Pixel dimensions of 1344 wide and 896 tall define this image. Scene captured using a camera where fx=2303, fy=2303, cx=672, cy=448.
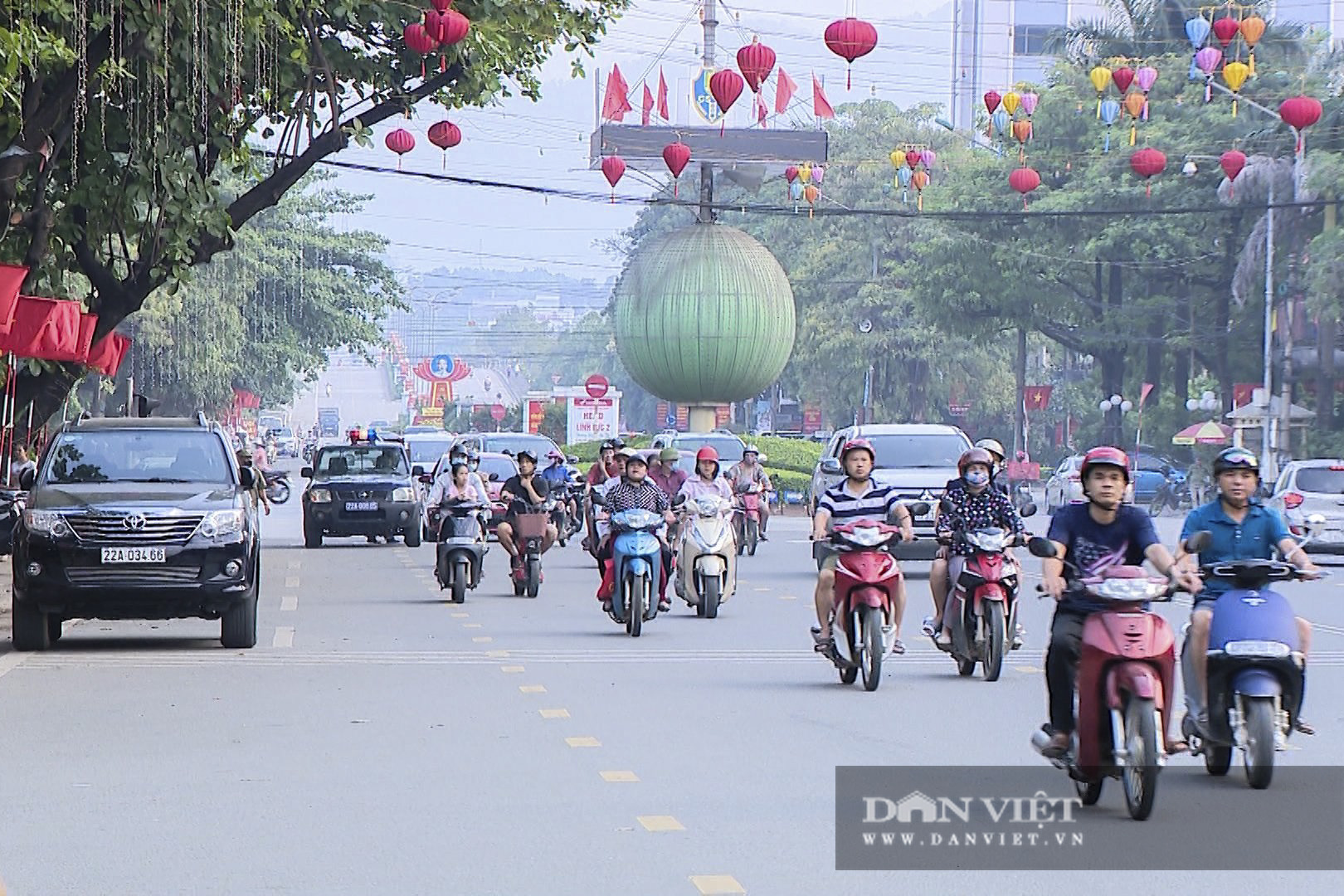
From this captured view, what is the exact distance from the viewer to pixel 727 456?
41.8 metres

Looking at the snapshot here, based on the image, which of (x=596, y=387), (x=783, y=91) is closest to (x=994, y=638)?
(x=783, y=91)

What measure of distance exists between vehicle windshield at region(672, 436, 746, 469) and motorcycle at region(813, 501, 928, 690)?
2586cm

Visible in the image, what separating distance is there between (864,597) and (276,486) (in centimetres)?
3628

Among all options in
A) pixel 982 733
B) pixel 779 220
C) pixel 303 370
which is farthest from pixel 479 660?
pixel 779 220

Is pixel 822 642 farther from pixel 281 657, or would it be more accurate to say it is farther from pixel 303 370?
pixel 303 370

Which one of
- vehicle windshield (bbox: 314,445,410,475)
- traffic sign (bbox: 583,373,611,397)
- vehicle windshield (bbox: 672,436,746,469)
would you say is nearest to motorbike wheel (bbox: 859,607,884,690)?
vehicle windshield (bbox: 314,445,410,475)

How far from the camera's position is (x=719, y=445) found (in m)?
42.2

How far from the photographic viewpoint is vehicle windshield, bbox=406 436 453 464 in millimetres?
45469

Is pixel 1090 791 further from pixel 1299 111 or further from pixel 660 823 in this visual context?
pixel 1299 111

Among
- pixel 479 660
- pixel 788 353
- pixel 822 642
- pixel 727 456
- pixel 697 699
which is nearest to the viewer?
pixel 697 699

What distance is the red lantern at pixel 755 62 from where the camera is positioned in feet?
94.1

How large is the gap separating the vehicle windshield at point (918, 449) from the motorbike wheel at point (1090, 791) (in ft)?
58.6

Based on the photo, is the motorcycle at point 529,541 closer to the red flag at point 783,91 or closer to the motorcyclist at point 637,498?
the motorcyclist at point 637,498

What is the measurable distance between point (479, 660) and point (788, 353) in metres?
52.7
